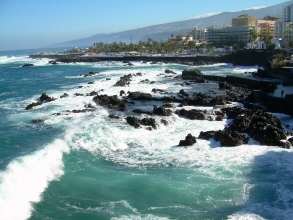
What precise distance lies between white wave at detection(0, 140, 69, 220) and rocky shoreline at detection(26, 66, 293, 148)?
650cm

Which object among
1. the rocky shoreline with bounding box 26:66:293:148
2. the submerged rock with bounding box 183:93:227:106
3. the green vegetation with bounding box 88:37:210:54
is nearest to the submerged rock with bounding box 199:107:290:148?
the rocky shoreline with bounding box 26:66:293:148

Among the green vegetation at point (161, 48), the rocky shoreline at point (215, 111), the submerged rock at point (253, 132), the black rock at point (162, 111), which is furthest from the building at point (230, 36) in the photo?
the submerged rock at point (253, 132)

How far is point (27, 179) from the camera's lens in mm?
20281

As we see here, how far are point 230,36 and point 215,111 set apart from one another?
108069 mm

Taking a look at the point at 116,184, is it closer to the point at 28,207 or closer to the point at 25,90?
the point at 28,207

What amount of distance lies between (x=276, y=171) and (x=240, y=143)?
15.1ft

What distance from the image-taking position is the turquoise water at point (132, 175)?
17.2 meters

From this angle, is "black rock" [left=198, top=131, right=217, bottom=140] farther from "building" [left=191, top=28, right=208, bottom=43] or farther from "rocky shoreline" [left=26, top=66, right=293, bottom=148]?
"building" [left=191, top=28, right=208, bottom=43]

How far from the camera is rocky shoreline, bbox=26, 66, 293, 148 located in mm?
26328

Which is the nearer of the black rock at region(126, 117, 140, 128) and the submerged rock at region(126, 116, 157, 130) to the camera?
the submerged rock at region(126, 116, 157, 130)

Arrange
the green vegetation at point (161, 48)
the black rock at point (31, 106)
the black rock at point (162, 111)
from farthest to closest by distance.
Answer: the green vegetation at point (161, 48), the black rock at point (31, 106), the black rock at point (162, 111)

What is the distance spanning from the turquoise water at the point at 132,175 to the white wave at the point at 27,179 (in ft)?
0.11

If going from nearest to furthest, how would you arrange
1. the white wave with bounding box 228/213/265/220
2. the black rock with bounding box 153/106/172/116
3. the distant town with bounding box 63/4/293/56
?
the white wave with bounding box 228/213/265/220, the black rock with bounding box 153/106/172/116, the distant town with bounding box 63/4/293/56

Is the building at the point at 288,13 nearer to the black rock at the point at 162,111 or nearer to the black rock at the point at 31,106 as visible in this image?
the black rock at the point at 31,106
